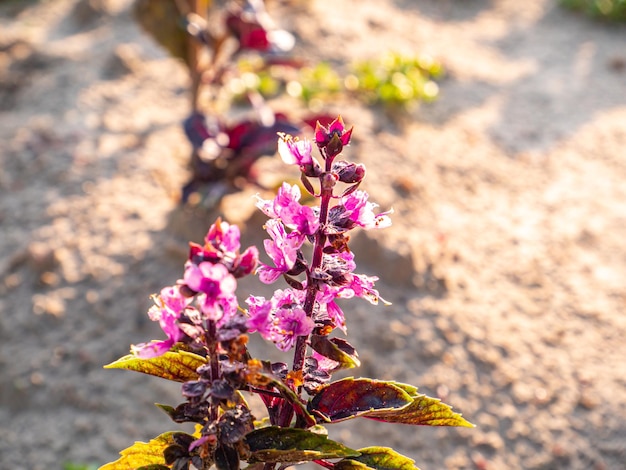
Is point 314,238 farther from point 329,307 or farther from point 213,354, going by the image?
point 213,354

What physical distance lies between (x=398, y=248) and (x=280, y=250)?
2.38m

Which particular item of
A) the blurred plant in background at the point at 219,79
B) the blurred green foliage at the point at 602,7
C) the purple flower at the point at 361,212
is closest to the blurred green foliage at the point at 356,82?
the blurred plant in background at the point at 219,79

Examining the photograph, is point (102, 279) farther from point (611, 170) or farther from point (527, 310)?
point (611, 170)

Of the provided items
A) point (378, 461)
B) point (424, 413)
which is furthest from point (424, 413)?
point (378, 461)

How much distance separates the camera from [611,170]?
4875 millimetres

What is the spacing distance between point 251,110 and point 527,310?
8.16 feet

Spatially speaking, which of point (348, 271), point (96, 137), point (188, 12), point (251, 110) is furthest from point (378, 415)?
point (251, 110)

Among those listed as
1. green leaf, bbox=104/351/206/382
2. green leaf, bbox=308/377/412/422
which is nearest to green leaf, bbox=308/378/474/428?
green leaf, bbox=308/377/412/422

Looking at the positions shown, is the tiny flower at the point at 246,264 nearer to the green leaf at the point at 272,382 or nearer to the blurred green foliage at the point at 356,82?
the green leaf at the point at 272,382

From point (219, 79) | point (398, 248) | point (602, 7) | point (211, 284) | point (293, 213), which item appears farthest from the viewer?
point (602, 7)

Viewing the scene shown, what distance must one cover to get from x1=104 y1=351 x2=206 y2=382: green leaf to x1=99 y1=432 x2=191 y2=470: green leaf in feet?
0.36

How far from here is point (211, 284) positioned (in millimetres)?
925

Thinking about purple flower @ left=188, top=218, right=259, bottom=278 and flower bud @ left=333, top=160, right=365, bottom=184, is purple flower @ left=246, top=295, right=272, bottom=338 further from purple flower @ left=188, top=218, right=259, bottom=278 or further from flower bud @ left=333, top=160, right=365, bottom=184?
flower bud @ left=333, top=160, right=365, bottom=184

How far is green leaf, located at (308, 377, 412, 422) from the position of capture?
1125mm
